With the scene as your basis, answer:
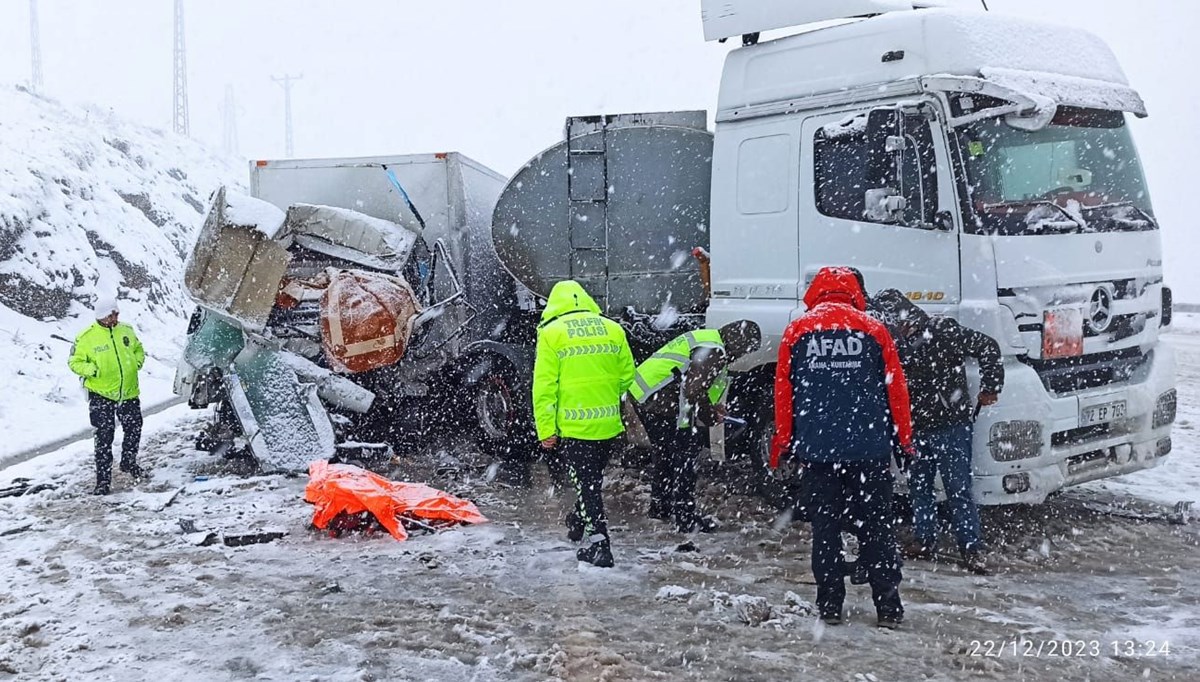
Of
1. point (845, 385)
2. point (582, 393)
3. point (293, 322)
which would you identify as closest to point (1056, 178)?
point (845, 385)

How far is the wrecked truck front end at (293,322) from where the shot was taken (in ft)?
28.5

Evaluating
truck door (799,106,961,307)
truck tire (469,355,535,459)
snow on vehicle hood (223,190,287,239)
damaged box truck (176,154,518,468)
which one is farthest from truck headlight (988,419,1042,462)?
snow on vehicle hood (223,190,287,239)

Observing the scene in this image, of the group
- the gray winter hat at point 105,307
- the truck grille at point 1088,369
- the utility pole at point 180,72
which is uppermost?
the utility pole at point 180,72

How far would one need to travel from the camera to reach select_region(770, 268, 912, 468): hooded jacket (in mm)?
4512

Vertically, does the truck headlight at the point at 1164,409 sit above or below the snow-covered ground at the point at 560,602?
above

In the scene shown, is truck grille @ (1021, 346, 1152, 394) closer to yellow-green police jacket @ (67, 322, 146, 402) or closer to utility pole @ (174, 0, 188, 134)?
yellow-green police jacket @ (67, 322, 146, 402)

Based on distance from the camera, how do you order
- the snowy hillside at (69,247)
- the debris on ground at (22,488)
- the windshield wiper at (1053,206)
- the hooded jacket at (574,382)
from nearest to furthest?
the hooded jacket at (574,382) → the windshield wiper at (1053,206) → the debris on ground at (22,488) → the snowy hillside at (69,247)

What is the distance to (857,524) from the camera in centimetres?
466

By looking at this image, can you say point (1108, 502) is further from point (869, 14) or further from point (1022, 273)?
point (869, 14)

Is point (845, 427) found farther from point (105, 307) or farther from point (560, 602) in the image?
point (105, 307)

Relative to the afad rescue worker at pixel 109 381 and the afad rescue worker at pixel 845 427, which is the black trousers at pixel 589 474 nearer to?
the afad rescue worker at pixel 845 427

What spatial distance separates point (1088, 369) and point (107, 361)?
7.43 m

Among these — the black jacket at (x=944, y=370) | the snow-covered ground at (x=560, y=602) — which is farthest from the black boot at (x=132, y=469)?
the black jacket at (x=944, y=370)
